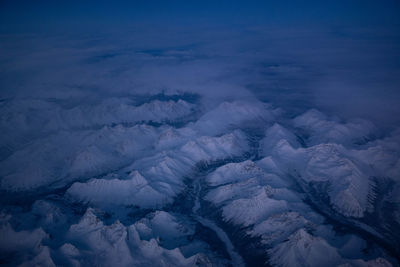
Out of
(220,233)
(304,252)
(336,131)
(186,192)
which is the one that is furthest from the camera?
(336,131)

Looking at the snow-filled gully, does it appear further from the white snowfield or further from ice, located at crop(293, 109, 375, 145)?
ice, located at crop(293, 109, 375, 145)

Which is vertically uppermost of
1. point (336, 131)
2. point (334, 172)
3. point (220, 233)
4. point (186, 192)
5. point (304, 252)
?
point (304, 252)

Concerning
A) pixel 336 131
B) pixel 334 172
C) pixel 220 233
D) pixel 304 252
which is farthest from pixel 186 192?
pixel 336 131

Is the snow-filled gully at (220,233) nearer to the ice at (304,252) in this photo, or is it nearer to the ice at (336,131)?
the ice at (304,252)

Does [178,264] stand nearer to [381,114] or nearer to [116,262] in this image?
[116,262]

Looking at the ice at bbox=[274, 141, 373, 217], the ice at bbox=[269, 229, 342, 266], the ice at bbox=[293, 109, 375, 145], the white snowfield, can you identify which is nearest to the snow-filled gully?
the white snowfield

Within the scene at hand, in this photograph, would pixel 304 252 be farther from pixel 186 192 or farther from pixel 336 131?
pixel 336 131

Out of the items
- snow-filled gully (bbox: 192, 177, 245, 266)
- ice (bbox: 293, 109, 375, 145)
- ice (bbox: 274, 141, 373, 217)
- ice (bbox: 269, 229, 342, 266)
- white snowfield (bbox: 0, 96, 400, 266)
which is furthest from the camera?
ice (bbox: 293, 109, 375, 145)

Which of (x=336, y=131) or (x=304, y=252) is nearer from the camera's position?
(x=304, y=252)

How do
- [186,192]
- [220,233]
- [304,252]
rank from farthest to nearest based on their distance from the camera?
[186,192] → [220,233] → [304,252]
